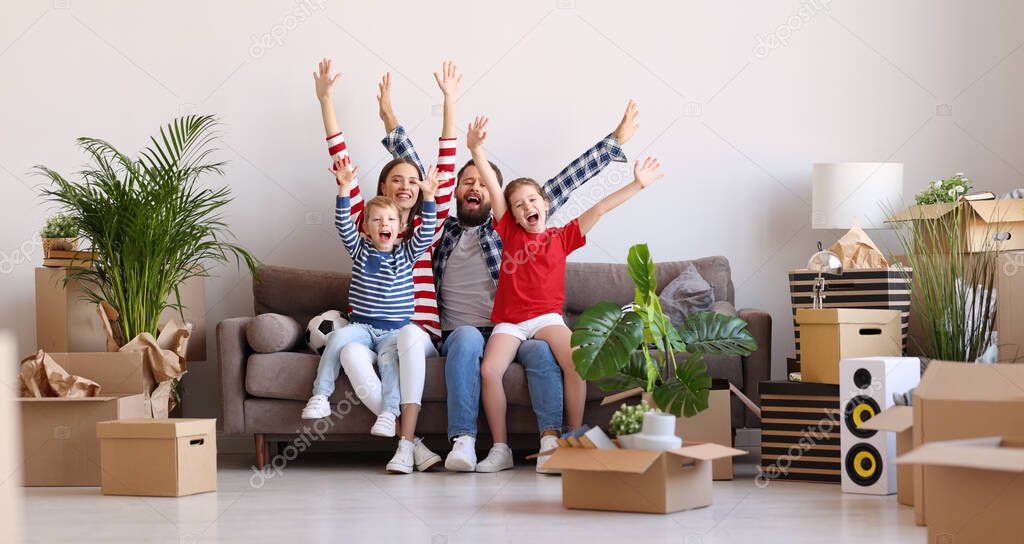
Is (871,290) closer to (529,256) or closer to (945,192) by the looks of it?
(945,192)

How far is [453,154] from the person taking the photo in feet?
13.3

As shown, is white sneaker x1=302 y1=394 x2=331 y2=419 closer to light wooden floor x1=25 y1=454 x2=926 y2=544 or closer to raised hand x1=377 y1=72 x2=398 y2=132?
light wooden floor x1=25 y1=454 x2=926 y2=544

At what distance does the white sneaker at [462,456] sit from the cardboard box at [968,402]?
1760 mm

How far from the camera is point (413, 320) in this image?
4039 millimetres

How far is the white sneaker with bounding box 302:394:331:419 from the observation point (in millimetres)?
3535

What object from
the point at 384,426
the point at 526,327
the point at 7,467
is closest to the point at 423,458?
the point at 384,426

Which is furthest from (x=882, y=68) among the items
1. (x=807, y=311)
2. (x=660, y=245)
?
(x=807, y=311)

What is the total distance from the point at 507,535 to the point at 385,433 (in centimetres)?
129

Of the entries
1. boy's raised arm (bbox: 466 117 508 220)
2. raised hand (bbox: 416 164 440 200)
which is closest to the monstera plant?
boy's raised arm (bbox: 466 117 508 220)

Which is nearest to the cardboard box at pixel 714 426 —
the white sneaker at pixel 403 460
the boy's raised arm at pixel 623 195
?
the boy's raised arm at pixel 623 195

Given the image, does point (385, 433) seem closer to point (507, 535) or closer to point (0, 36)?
point (507, 535)

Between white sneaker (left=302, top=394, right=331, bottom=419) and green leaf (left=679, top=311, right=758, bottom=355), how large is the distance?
1.26 metres

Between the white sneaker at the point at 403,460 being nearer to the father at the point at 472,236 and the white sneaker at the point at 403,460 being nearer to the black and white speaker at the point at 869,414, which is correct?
the father at the point at 472,236

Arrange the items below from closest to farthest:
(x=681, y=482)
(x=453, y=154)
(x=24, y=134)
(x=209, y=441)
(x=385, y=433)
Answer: (x=681, y=482), (x=209, y=441), (x=385, y=433), (x=453, y=154), (x=24, y=134)
